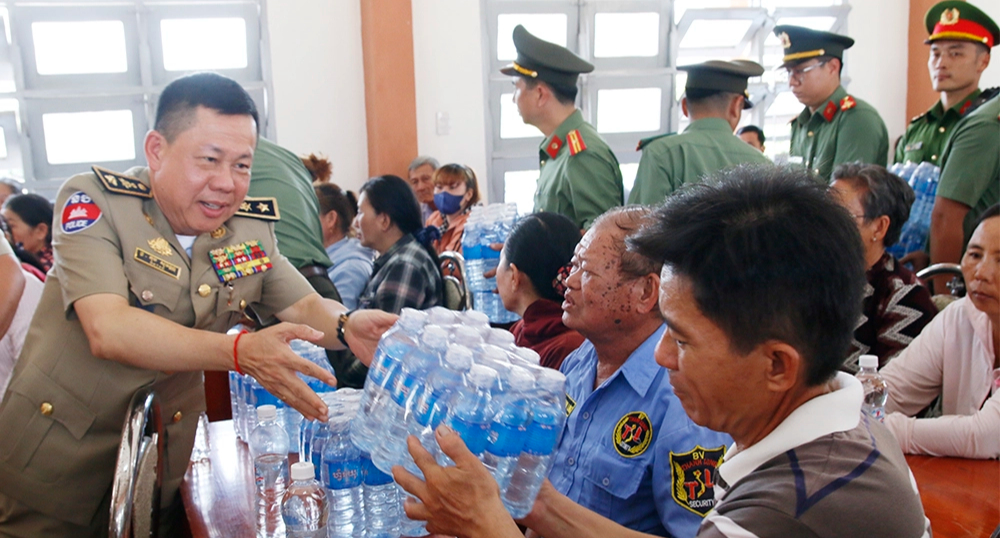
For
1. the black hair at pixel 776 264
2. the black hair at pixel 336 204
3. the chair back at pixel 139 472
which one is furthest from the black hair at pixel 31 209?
the black hair at pixel 776 264

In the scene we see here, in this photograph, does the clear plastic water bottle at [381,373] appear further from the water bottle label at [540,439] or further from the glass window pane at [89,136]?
the glass window pane at [89,136]

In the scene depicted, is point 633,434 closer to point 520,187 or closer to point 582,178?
point 582,178

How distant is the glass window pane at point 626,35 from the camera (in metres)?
6.92

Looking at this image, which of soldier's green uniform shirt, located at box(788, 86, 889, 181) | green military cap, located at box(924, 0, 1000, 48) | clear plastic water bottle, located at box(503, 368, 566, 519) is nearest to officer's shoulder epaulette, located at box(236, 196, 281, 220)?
clear plastic water bottle, located at box(503, 368, 566, 519)

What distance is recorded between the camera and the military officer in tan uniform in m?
1.60

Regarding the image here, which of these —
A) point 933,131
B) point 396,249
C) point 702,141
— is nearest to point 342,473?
point 396,249

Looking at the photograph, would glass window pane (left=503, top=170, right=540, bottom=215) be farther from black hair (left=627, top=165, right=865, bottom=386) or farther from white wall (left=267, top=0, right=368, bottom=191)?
black hair (left=627, top=165, right=865, bottom=386)

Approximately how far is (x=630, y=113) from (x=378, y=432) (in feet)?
20.0

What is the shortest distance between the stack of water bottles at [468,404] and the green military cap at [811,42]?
10.3 ft

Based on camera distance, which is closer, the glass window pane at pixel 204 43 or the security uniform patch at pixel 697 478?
the security uniform patch at pixel 697 478

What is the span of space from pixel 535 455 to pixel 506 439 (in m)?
0.07

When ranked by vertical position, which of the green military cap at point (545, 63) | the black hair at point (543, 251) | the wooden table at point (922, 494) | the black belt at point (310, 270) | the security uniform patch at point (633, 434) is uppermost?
the green military cap at point (545, 63)

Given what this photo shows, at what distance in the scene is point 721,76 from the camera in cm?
317

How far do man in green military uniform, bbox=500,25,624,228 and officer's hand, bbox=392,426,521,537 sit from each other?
2147mm
